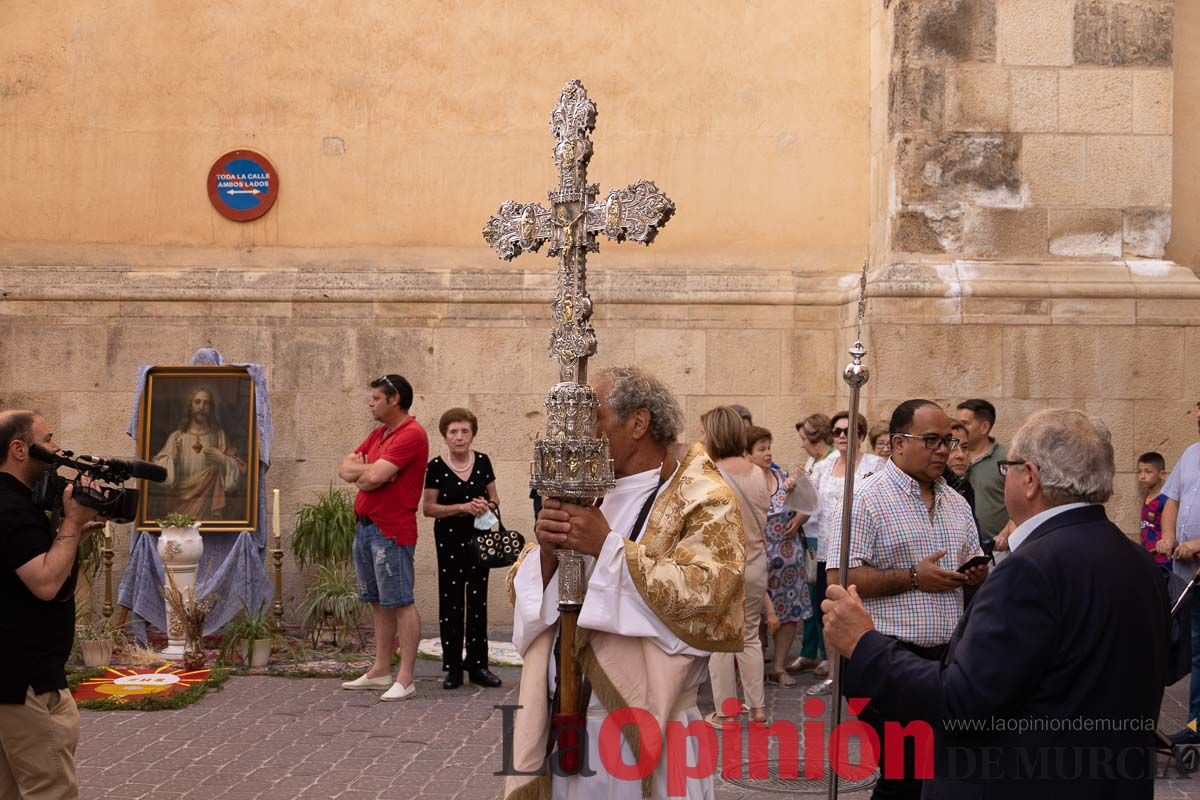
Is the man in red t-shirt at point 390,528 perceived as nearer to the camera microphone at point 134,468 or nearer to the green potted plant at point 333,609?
the green potted plant at point 333,609

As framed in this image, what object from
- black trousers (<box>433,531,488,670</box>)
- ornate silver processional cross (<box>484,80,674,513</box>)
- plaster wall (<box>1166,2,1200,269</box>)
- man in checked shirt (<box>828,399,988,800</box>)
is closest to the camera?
ornate silver processional cross (<box>484,80,674,513</box>)

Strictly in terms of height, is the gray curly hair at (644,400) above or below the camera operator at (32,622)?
above

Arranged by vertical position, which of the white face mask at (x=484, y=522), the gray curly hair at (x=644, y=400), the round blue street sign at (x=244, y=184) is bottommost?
the white face mask at (x=484, y=522)

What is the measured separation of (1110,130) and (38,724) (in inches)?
318

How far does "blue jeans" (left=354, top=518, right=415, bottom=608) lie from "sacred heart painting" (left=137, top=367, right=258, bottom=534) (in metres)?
1.57

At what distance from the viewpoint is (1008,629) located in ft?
10.1

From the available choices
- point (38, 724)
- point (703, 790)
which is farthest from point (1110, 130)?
point (38, 724)

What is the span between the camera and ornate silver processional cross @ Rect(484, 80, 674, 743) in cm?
387

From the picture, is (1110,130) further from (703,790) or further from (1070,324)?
(703,790)

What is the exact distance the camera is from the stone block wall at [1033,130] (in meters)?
9.73

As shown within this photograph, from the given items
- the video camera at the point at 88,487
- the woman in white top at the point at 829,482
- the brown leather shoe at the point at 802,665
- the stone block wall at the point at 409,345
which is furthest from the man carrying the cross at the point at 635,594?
the stone block wall at the point at 409,345

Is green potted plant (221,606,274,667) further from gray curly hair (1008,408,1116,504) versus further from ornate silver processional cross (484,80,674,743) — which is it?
gray curly hair (1008,408,1116,504)

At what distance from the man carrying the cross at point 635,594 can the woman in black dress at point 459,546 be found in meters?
4.37

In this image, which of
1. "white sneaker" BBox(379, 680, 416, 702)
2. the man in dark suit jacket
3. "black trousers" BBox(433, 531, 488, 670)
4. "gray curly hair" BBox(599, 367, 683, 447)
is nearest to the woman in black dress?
"black trousers" BBox(433, 531, 488, 670)
